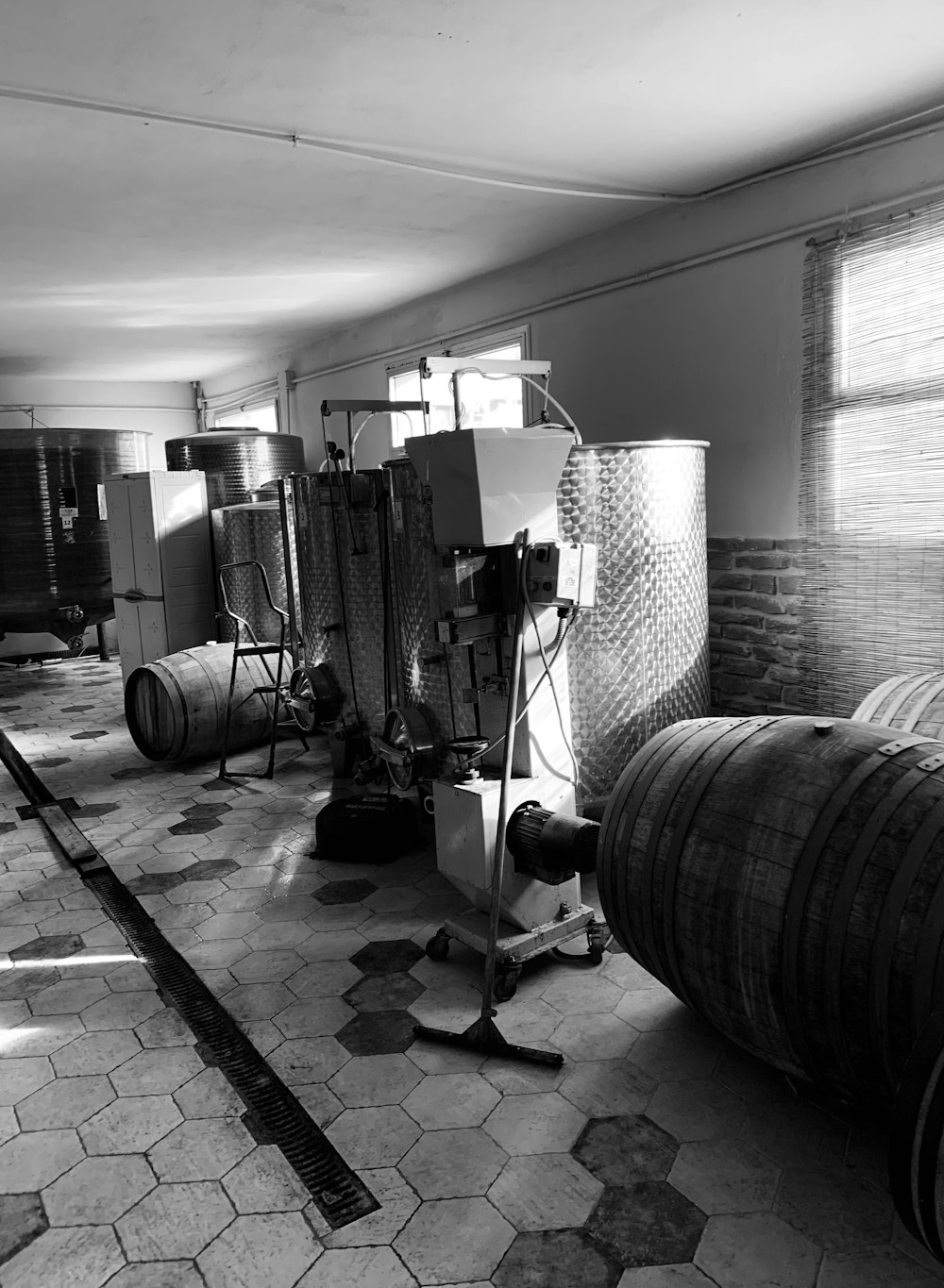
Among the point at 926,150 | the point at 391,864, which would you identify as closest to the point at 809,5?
the point at 926,150

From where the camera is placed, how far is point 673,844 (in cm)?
230

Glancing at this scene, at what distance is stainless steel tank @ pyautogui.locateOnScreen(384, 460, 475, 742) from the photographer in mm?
3541

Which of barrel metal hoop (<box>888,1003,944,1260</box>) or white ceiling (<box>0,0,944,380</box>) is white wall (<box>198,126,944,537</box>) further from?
barrel metal hoop (<box>888,1003,944,1260</box>)

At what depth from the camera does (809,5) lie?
296cm

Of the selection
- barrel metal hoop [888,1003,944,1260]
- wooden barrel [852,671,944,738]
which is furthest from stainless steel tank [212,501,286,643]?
barrel metal hoop [888,1003,944,1260]

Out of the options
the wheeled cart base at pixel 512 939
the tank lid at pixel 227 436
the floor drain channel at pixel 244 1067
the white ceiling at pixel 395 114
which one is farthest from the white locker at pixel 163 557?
the wheeled cart base at pixel 512 939

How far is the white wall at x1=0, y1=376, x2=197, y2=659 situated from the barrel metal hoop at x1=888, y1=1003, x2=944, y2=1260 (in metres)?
9.74

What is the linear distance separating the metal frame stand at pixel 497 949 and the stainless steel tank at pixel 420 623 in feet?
1.40

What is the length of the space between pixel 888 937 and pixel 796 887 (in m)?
0.21

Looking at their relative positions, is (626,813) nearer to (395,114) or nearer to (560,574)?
(560,574)

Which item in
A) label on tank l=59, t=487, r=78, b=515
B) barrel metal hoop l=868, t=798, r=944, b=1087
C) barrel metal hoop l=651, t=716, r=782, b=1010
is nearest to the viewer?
barrel metal hoop l=868, t=798, r=944, b=1087

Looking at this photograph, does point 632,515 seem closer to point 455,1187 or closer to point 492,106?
point 492,106

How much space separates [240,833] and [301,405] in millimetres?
5761

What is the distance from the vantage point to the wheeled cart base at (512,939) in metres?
2.88
